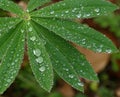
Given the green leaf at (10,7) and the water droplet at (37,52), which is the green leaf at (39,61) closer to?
the water droplet at (37,52)

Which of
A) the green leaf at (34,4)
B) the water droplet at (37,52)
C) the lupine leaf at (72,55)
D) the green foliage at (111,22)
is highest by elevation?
the green leaf at (34,4)

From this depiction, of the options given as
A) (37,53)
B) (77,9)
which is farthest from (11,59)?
(77,9)

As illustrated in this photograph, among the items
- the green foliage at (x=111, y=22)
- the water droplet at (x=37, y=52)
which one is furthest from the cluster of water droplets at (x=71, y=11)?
the green foliage at (x=111, y=22)

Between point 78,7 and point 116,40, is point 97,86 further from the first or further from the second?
point 78,7

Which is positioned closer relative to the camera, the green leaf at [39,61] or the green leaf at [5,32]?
the green leaf at [39,61]

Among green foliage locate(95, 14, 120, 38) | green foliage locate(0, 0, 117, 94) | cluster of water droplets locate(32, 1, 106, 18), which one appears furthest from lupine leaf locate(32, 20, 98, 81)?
green foliage locate(95, 14, 120, 38)

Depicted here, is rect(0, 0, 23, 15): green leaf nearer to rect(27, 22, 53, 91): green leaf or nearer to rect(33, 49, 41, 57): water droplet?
rect(27, 22, 53, 91): green leaf
